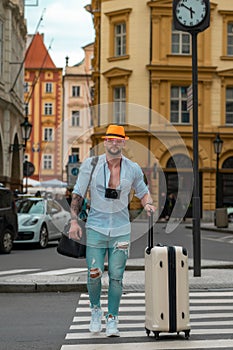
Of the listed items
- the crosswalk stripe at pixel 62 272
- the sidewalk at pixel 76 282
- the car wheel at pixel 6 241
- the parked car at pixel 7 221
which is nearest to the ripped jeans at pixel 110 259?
the sidewalk at pixel 76 282

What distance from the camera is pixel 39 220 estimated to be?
74.8 feet

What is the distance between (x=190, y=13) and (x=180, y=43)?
34580 mm

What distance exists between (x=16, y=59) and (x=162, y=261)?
44683 millimetres

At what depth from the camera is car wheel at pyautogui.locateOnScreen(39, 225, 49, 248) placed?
22844 mm

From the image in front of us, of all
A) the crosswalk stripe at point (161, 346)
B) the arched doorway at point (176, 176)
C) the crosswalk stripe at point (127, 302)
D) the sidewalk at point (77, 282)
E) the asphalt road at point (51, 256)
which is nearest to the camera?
the crosswalk stripe at point (161, 346)

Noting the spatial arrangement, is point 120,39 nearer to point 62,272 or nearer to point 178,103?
point 178,103

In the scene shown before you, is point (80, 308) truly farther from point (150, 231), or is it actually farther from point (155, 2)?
point (155, 2)

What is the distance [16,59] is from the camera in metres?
50.9

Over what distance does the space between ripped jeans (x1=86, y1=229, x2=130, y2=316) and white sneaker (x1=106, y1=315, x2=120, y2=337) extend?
2.4 inches

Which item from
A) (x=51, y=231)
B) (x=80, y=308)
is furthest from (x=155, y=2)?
(x=80, y=308)

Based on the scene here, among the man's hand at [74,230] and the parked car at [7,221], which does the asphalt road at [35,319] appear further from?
the parked car at [7,221]

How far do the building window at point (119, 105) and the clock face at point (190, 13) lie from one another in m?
25.3

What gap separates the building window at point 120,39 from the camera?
48188 millimetres

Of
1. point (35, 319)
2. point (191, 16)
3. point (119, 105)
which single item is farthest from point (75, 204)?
point (119, 105)
